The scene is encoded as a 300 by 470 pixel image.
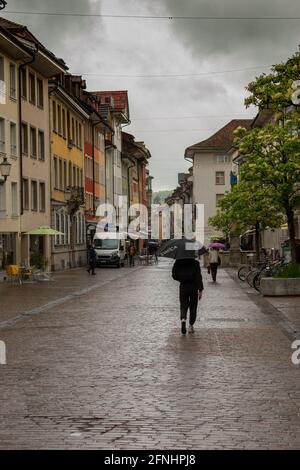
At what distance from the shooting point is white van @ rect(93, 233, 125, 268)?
59.0 m

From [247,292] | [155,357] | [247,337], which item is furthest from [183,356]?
[247,292]

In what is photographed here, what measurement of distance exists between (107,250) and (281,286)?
112 feet

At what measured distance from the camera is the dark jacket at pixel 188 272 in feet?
52.4

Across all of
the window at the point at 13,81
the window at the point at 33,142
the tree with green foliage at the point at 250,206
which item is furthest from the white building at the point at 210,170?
the window at the point at 13,81

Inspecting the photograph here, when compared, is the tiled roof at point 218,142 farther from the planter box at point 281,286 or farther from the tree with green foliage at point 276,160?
the planter box at point 281,286

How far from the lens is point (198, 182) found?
113500mm

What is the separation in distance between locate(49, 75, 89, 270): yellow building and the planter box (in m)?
26.8

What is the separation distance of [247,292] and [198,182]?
85205 millimetres

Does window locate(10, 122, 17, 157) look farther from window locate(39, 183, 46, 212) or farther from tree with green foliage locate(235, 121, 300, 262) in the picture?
tree with green foliage locate(235, 121, 300, 262)

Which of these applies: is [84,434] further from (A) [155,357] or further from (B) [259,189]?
(B) [259,189]

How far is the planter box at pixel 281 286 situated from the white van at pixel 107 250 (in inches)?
1322

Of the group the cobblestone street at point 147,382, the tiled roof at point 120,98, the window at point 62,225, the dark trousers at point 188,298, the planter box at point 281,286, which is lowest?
the cobblestone street at point 147,382

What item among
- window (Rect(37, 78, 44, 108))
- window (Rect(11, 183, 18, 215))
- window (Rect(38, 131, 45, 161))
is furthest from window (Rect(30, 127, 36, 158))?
window (Rect(11, 183, 18, 215))

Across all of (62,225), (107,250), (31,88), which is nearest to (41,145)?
(31,88)
